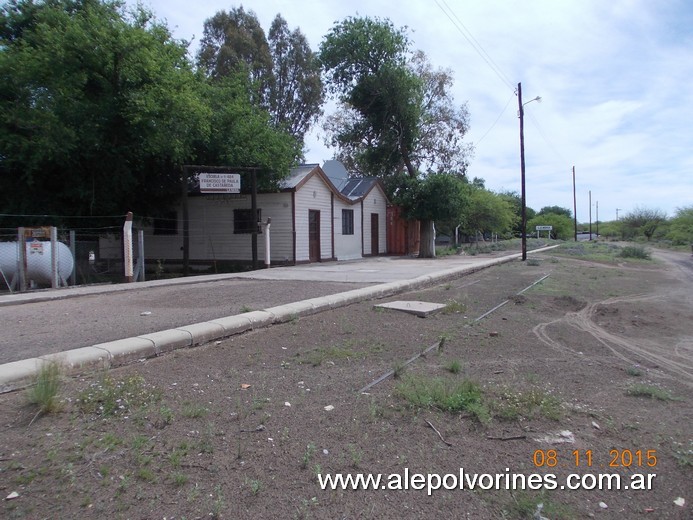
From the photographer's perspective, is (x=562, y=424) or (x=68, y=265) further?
(x=68, y=265)

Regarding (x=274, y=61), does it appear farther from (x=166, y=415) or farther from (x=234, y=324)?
(x=166, y=415)

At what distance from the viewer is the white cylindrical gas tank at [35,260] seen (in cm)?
1279

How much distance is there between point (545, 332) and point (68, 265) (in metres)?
11.9

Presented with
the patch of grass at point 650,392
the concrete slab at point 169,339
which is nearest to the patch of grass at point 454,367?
the patch of grass at point 650,392

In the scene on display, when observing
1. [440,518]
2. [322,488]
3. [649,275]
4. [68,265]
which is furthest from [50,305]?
[649,275]

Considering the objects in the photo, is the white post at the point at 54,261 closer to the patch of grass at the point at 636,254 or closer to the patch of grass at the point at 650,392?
the patch of grass at the point at 650,392

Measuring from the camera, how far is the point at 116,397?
466 centimetres

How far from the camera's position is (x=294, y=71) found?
4147 cm

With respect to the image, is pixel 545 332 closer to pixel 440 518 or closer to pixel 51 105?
pixel 440 518

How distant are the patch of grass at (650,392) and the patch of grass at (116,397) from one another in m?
4.68

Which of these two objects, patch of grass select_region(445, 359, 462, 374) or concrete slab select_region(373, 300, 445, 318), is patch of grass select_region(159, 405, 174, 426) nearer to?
patch of grass select_region(445, 359, 462, 374)

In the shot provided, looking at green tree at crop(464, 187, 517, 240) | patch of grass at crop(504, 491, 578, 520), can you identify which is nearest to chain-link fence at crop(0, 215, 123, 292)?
patch of grass at crop(504, 491, 578, 520)

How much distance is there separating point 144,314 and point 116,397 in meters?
4.61

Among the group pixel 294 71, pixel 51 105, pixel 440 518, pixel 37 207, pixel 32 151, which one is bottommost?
pixel 440 518
